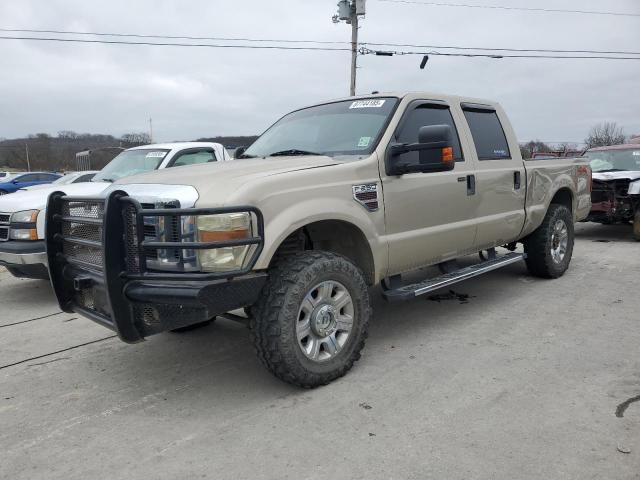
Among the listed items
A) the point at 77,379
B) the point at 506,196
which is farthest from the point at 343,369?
the point at 506,196

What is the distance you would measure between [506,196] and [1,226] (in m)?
5.52

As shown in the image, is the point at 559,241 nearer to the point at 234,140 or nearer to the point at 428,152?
the point at 428,152

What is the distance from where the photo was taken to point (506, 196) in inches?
204

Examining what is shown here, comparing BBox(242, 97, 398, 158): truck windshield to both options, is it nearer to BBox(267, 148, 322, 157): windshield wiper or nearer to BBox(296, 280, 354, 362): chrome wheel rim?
BBox(267, 148, 322, 157): windshield wiper

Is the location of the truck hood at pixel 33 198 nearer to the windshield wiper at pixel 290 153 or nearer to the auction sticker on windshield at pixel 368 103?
the windshield wiper at pixel 290 153

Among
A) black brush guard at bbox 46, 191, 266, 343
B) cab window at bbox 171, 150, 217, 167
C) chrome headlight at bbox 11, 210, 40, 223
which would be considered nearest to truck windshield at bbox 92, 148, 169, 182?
cab window at bbox 171, 150, 217, 167

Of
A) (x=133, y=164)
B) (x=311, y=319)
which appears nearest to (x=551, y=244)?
(x=311, y=319)

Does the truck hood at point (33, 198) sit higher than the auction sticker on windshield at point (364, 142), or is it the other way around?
the auction sticker on windshield at point (364, 142)

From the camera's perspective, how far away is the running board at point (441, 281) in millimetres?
3961

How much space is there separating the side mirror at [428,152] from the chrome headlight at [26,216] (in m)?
4.04

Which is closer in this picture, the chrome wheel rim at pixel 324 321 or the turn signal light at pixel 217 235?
the turn signal light at pixel 217 235

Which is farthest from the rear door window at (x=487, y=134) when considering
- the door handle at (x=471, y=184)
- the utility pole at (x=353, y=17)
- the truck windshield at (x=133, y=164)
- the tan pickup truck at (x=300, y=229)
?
the utility pole at (x=353, y=17)

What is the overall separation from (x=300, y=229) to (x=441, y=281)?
149 centimetres

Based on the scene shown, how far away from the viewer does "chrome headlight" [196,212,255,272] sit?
293 cm
